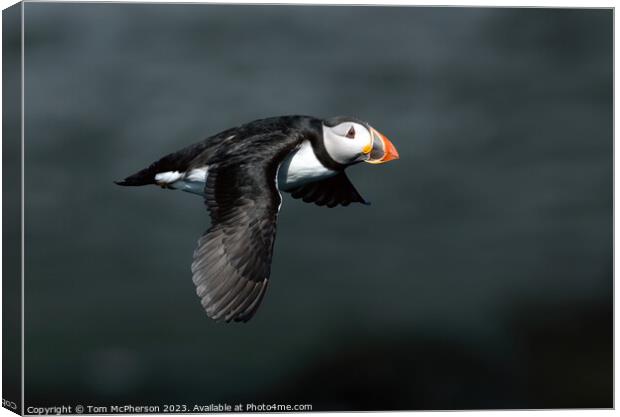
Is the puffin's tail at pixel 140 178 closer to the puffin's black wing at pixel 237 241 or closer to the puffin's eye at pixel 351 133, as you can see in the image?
the puffin's black wing at pixel 237 241

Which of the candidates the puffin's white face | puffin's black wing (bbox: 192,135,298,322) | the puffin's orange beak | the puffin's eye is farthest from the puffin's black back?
puffin's black wing (bbox: 192,135,298,322)

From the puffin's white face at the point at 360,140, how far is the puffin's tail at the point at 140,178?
54.3 inches

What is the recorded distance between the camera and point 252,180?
914 cm

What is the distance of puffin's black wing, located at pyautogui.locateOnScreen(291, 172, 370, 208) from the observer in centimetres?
1046

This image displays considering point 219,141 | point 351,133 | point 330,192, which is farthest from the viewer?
point 330,192

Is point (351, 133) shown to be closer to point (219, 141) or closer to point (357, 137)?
point (357, 137)

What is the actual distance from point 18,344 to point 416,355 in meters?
3.12

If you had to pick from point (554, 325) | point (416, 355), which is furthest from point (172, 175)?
point (554, 325)

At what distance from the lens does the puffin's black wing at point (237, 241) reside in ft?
28.7

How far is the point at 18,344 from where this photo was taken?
9781 mm

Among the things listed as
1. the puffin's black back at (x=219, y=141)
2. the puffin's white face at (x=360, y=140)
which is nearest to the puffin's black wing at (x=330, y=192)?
the puffin's white face at (x=360, y=140)

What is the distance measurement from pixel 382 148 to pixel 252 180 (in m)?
1.42

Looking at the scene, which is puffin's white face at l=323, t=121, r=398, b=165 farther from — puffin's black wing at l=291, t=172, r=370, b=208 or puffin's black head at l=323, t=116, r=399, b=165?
puffin's black wing at l=291, t=172, r=370, b=208

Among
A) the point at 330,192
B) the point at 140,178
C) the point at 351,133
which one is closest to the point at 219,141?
the point at 140,178
